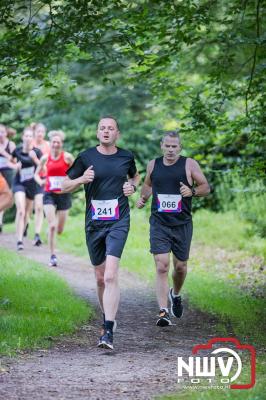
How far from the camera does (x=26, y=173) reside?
15.6 meters

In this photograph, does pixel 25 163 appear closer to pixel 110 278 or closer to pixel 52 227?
pixel 52 227

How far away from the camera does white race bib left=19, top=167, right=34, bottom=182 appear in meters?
15.6

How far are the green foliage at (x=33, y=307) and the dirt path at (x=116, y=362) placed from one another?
194mm

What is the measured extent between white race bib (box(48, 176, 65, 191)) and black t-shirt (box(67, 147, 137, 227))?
5137 millimetres

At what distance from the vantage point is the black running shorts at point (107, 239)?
8.38 metres

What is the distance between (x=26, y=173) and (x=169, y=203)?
6.48 meters

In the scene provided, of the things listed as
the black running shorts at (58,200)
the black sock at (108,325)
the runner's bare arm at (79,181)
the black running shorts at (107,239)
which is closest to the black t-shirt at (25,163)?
the black running shorts at (58,200)

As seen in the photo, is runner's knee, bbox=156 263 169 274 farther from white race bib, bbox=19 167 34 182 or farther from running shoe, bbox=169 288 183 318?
white race bib, bbox=19 167 34 182

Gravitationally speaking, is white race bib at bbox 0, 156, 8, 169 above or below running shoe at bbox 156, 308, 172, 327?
above

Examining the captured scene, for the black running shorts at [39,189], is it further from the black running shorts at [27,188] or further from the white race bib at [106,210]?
the white race bib at [106,210]

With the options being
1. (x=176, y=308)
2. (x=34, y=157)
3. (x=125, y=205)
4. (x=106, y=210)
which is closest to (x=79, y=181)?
(x=106, y=210)

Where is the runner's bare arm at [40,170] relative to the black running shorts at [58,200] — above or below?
above

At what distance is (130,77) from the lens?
39.7 feet

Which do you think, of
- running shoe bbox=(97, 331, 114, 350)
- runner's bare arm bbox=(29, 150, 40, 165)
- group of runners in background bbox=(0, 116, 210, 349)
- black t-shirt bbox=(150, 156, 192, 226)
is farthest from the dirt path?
runner's bare arm bbox=(29, 150, 40, 165)
